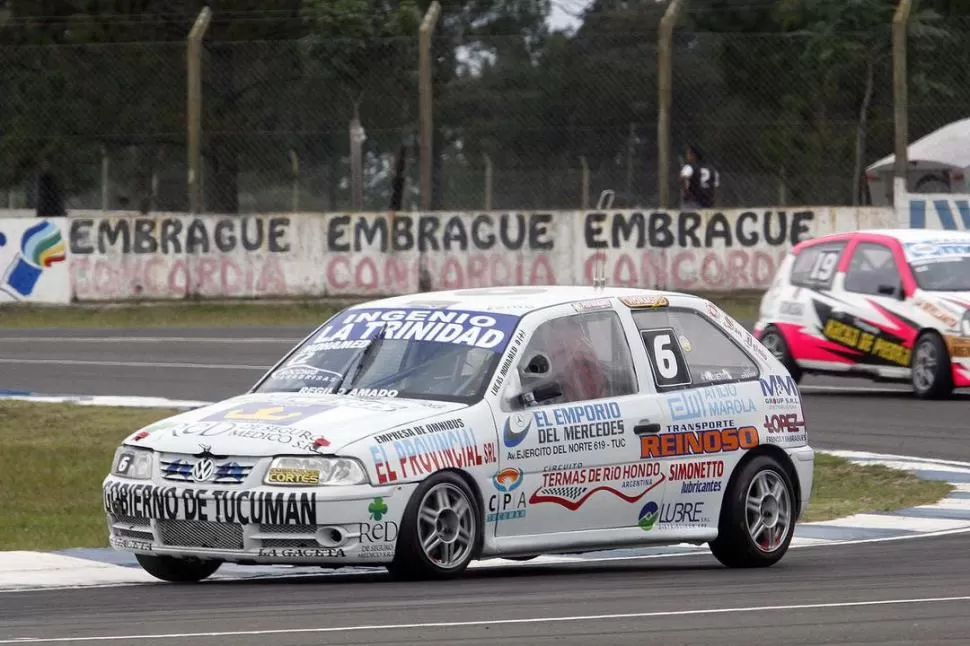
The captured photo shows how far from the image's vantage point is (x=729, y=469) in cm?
1039

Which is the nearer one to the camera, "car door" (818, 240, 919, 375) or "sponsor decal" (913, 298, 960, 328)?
"sponsor decal" (913, 298, 960, 328)

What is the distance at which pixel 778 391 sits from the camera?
10.7m

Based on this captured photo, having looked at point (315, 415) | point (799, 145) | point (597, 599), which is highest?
point (799, 145)

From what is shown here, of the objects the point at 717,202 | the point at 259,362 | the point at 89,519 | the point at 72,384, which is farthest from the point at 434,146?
the point at 89,519

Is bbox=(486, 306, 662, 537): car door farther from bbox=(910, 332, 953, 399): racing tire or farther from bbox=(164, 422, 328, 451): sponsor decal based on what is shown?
bbox=(910, 332, 953, 399): racing tire

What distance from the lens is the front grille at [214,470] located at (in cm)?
895

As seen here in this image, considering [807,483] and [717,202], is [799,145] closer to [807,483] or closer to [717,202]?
[717,202]

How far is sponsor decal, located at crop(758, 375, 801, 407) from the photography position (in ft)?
34.9

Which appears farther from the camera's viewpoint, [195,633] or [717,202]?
[717,202]

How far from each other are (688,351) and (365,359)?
1.64 meters

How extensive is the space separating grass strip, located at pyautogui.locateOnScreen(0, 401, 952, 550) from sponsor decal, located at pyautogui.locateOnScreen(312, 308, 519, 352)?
6.92 feet

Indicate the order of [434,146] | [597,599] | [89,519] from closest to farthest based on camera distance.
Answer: [597,599] → [89,519] → [434,146]

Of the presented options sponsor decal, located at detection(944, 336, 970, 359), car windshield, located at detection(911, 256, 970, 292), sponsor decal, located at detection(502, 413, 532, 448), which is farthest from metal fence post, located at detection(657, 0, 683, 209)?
sponsor decal, located at detection(502, 413, 532, 448)

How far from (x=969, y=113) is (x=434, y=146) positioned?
27.2 feet
